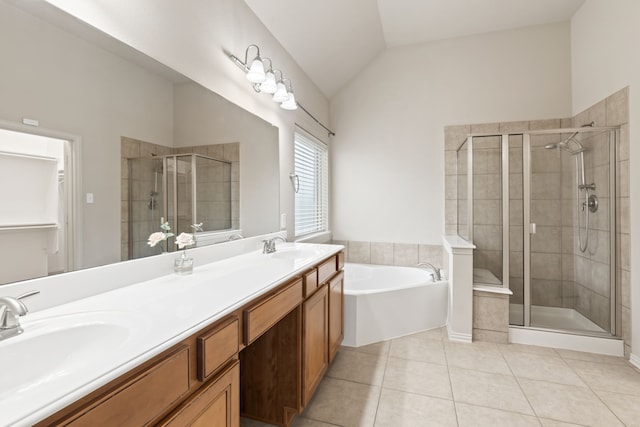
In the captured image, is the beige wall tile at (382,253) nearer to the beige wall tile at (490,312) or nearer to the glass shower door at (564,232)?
the beige wall tile at (490,312)

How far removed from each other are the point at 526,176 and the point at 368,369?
2054mm

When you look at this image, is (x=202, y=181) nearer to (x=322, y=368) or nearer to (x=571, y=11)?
(x=322, y=368)

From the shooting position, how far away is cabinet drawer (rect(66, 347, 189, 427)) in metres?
0.55

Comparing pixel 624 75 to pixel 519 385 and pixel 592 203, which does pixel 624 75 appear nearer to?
pixel 592 203

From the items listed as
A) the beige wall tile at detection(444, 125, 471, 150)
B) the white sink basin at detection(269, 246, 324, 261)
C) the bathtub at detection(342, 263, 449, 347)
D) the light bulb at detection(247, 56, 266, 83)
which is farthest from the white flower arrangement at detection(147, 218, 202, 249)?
the beige wall tile at detection(444, 125, 471, 150)

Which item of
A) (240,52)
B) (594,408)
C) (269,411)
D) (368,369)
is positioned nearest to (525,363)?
(594,408)

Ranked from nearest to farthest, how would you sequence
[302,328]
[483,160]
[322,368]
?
1. [302,328]
2. [322,368]
3. [483,160]

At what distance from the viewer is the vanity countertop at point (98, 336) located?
1.66 feet

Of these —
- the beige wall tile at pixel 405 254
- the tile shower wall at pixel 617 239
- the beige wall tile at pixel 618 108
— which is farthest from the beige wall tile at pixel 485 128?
the beige wall tile at pixel 405 254

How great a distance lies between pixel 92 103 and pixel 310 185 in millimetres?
2334

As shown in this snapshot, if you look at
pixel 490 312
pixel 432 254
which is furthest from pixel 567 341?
pixel 432 254

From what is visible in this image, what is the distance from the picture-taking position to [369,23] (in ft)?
9.58

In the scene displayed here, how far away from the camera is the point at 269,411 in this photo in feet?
Result: 5.06

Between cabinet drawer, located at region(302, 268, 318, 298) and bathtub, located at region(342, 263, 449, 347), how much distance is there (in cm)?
87
